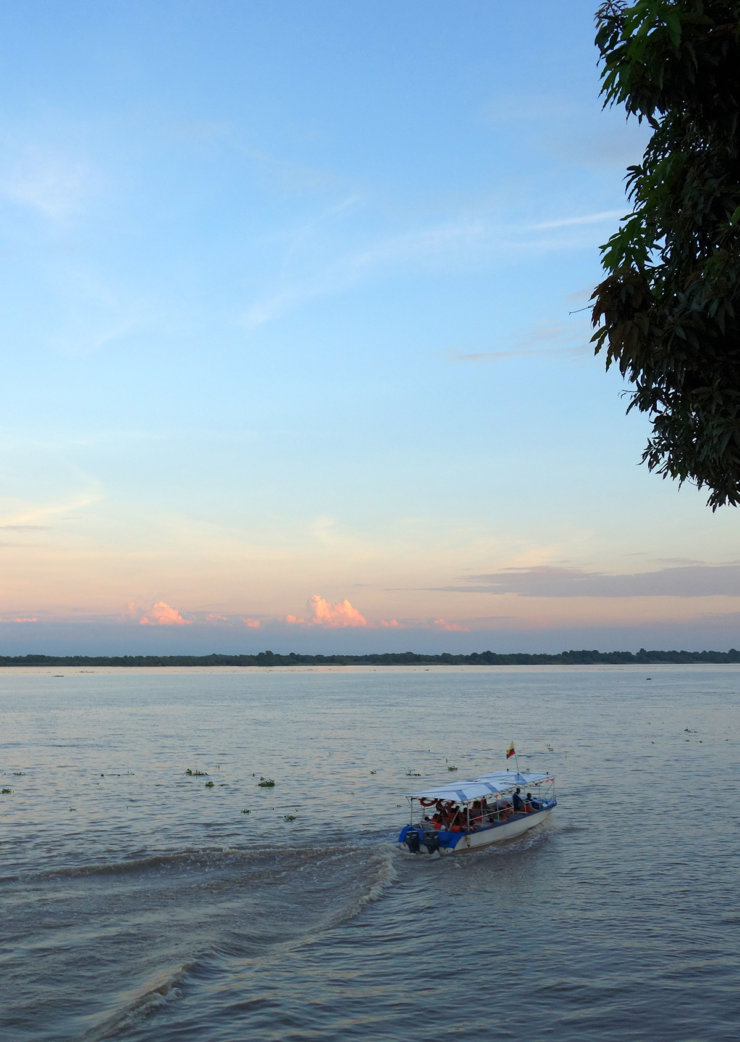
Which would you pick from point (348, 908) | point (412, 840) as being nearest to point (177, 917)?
point (348, 908)

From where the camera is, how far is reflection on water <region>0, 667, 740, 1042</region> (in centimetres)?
2284

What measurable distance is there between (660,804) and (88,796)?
35.8 metres

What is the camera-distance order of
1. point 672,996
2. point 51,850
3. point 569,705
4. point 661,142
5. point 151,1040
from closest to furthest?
point 661,142
point 151,1040
point 672,996
point 51,850
point 569,705

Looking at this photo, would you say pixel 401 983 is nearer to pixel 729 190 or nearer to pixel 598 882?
pixel 598 882

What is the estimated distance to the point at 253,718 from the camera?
12350cm

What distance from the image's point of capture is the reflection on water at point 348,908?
22844mm

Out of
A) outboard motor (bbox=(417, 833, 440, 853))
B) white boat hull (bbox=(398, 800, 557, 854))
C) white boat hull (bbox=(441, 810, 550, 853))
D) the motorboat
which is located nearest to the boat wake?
white boat hull (bbox=(398, 800, 557, 854))

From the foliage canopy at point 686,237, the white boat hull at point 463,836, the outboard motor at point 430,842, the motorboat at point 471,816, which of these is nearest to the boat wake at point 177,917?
the white boat hull at point 463,836

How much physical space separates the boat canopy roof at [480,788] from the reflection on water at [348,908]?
107 inches

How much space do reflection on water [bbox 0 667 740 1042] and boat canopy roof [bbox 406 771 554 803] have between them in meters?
2.71

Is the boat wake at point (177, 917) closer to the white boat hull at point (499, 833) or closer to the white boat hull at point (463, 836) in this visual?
the white boat hull at point (463, 836)

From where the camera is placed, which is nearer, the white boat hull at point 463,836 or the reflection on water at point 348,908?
the reflection on water at point 348,908

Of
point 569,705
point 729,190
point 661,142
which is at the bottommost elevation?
point 569,705

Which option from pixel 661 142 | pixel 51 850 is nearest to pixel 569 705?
pixel 51 850
